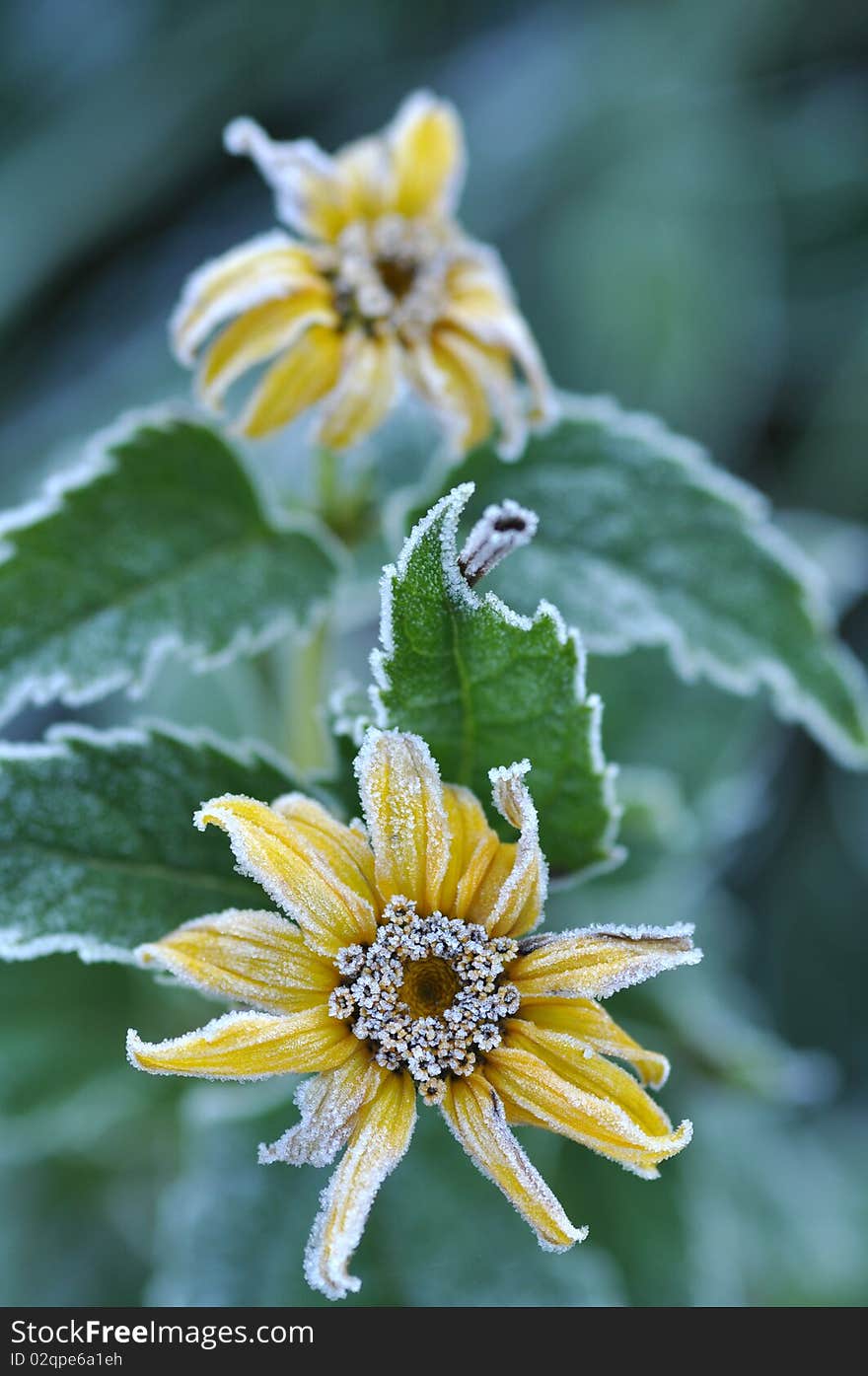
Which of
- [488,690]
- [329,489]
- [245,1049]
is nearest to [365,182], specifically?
[329,489]

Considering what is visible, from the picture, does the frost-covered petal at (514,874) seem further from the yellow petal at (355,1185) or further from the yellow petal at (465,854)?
the yellow petal at (355,1185)

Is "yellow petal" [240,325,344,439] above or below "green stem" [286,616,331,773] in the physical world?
above

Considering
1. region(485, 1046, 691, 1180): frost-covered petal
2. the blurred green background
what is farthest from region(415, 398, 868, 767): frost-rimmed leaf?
the blurred green background

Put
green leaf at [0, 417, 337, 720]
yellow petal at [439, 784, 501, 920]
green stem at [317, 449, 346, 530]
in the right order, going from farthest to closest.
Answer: green stem at [317, 449, 346, 530] < green leaf at [0, 417, 337, 720] < yellow petal at [439, 784, 501, 920]

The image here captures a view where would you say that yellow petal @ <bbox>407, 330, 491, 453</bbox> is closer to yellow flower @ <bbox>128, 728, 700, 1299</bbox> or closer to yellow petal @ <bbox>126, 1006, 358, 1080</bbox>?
yellow flower @ <bbox>128, 728, 700, 1299</bbox>

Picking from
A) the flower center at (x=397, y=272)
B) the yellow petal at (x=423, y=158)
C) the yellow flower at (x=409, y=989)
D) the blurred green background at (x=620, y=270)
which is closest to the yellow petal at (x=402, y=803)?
the yellow flower at (x=409, y=989)

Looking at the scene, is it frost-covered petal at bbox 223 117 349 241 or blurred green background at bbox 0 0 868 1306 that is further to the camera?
blurred green background at bbox 0 0 868 1306

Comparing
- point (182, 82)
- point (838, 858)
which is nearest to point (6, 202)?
point (182, 82)

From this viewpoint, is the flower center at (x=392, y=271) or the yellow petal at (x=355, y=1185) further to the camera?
the flower center at (x=392, y=271)
